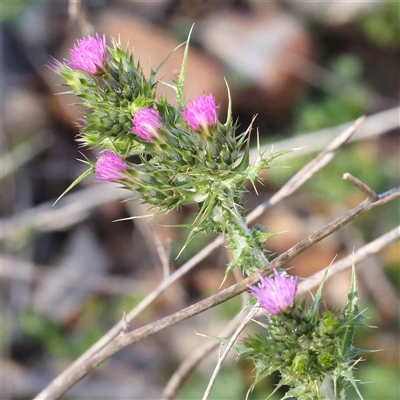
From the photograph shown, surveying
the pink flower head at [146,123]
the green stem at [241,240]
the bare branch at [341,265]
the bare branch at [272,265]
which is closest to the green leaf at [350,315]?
the bare branch at [272,265]

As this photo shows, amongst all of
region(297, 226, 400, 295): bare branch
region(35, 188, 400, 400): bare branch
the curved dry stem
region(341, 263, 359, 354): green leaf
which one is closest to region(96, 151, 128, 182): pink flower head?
region(35, 188, 400, 400): bare branch

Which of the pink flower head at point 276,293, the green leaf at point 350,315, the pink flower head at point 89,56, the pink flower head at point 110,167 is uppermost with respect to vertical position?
the pink flower head at point 89,56

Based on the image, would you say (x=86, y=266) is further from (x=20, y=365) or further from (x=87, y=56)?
(x=87, y=56)

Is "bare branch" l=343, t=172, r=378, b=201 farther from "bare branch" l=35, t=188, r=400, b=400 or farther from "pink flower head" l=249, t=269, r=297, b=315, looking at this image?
"pink flower head" l=249, t=269, r=297, b=315

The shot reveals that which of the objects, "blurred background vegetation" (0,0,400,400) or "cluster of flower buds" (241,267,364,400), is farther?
"blurred background vegetation" (0,0,400,400)

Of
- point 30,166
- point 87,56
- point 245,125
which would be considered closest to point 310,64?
point 245,125

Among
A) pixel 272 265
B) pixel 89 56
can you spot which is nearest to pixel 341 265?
pixel 272 265

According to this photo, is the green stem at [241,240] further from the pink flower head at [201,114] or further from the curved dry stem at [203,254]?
the curved dry stem at [203,254]
